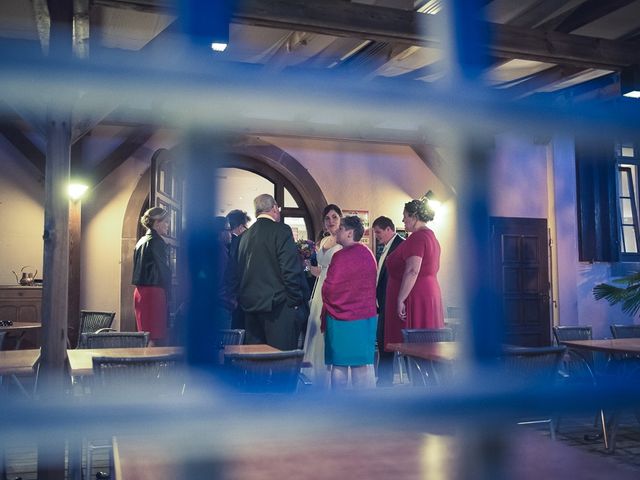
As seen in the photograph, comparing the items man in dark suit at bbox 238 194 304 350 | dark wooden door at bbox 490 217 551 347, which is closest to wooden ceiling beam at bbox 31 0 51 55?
man in dark suit at bbox 238 194 304 350

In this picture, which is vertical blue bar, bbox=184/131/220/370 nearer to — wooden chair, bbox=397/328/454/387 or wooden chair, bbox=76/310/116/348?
wooden chair, bbox=397/328/454/387

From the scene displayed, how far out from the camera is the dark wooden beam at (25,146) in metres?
7.12

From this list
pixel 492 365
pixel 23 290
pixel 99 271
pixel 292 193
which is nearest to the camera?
pixel 492 365

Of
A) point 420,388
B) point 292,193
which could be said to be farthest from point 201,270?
point 292,193

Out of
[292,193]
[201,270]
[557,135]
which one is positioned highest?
[292,193]

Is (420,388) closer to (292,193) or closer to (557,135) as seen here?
(557,135)

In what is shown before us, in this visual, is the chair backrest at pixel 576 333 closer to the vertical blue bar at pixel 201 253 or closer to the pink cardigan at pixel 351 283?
the pink cardigan at pixel 351 283

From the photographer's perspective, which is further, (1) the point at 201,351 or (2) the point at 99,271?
(2) the point at 99,271

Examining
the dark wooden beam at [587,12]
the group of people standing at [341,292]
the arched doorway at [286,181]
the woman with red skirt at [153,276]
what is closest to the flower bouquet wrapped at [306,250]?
the group of people standing at [341,292]

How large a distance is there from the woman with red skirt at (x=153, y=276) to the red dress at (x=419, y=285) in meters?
1.53

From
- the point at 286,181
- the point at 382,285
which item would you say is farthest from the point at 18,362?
the point at 286,181

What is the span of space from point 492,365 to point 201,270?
0.24 m

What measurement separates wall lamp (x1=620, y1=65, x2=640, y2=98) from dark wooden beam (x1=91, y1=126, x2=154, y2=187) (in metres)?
4.94

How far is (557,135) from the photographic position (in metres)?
0.55
